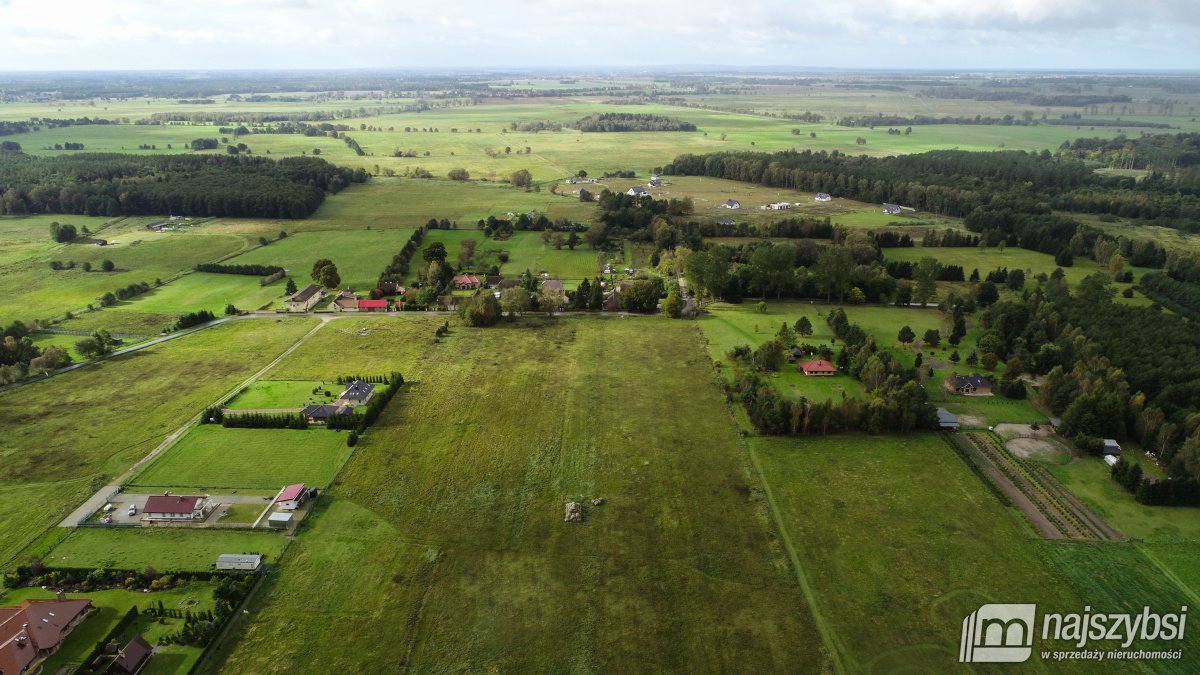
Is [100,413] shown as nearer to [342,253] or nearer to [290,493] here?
[290,493]

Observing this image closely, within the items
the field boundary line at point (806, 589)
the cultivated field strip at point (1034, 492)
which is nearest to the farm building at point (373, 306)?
the field boundary line at point (806, 589)

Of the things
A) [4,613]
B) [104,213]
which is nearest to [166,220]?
[104,213]

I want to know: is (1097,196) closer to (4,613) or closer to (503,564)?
(503,564)

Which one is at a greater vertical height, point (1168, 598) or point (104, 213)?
point (104, 213)

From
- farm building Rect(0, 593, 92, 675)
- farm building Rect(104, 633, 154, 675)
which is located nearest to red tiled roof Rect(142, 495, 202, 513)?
farm building Rect(0, 593, 92, 675)

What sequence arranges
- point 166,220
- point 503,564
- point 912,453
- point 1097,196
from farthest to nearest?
point 1097,196, point 166,220, point 912,453, point 503,564

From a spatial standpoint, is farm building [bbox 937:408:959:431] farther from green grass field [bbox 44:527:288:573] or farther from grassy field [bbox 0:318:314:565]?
grassy field [bbox 0:318:314:565]
